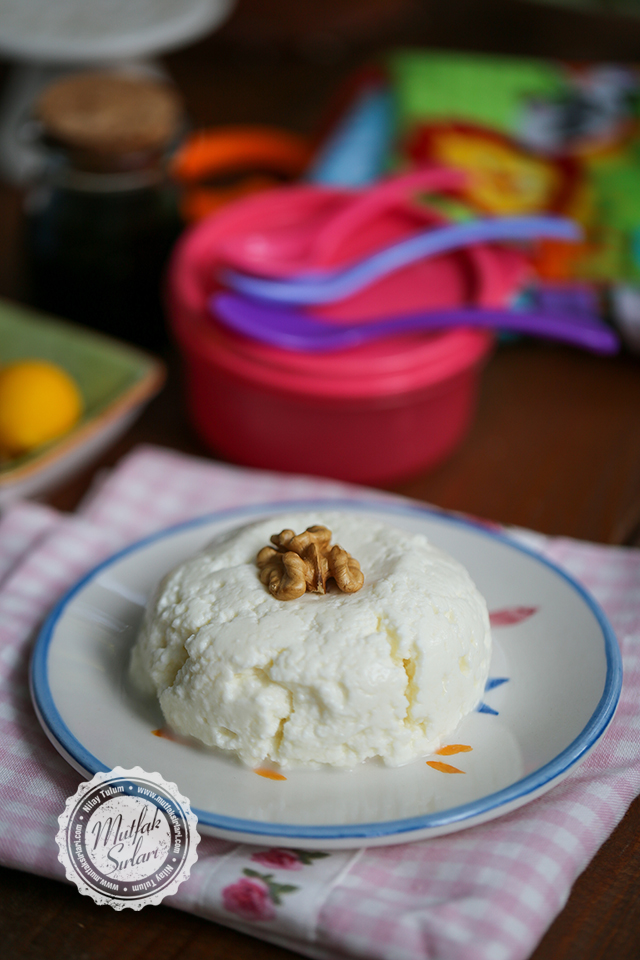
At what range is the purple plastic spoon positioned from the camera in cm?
82

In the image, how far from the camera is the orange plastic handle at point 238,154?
3.67 feet

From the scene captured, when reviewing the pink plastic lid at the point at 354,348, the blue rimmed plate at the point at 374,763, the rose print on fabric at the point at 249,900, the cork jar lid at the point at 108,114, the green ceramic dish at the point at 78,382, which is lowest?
the green ceramic dish at the point at 78,382

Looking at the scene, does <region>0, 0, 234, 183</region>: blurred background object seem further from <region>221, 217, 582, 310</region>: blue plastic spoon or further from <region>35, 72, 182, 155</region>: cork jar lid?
<region>221, 217, 582, 310</region>: blue plastic spoon

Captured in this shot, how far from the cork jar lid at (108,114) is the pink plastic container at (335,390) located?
12 centimetres

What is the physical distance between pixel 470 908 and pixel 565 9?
5.59ft

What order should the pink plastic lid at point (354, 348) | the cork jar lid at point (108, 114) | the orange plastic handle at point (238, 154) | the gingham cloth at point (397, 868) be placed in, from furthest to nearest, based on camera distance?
the orange plastic handle at point (238, 154)
the cork jar lid at point (108, 114)
the pink plastic lid at point (354, 348)
the gingham cloth at point (397, 868)

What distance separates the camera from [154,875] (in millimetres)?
489

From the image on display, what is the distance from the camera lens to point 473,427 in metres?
0.96

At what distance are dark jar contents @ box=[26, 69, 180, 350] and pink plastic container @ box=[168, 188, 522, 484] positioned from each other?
0.07 metres

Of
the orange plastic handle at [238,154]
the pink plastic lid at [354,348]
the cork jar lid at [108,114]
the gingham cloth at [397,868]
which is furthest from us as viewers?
the orange plastic handle at [238,154]

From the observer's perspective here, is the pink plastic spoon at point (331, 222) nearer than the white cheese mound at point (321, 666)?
No

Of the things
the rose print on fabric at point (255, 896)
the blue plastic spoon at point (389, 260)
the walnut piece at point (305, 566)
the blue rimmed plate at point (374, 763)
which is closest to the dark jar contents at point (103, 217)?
the blue plastic spoon at point (389, 260)

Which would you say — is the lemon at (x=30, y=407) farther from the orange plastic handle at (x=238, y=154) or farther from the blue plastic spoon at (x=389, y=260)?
the orange plastic handle at (x=238, y=154)

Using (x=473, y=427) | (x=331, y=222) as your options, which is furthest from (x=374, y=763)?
(x=331, y=222)
